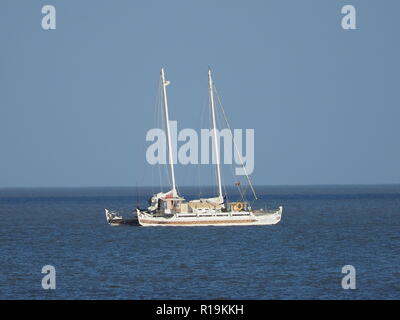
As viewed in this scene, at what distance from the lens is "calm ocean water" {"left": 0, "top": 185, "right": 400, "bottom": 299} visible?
60250 mm

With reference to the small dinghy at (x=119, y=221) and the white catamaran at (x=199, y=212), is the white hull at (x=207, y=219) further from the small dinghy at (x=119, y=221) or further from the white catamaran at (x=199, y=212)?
the small dinghy at (x=119, y=221)

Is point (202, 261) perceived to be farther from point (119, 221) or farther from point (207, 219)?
point (119, 221)

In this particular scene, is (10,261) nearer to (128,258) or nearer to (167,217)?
(128,258)

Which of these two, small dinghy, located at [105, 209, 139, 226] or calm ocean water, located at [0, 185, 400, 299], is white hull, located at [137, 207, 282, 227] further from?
small dinghy, located at [105, 209, 139, 226]

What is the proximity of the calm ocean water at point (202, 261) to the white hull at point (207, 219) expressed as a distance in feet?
4.23

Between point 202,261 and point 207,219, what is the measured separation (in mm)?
29672

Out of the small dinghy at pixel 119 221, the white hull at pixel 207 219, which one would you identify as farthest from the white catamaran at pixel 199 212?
the small dinghy at pixel 119 221

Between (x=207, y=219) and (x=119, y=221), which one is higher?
(x=207, y=219)

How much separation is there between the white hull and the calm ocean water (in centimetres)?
129

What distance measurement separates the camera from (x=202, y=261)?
78.2 meters

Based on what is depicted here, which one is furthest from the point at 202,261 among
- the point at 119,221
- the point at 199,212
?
the point at 119,221

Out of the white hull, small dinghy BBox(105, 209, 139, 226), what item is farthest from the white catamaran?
small dinghy BBox(105, 209, 139, 226)
